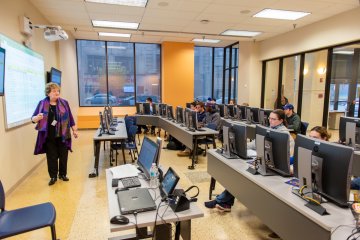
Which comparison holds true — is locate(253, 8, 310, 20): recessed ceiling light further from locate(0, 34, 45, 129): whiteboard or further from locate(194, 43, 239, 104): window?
locate(0, 34, 45, 129): whiteboard

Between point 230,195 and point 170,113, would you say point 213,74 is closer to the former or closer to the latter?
point 170,113

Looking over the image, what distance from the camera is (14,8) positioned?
3822 mm

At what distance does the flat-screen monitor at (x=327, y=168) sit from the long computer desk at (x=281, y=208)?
105mm

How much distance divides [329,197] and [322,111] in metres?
5.59

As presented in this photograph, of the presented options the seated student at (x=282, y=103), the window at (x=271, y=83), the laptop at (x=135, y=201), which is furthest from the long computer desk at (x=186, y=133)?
the window at (x=271, y=83)

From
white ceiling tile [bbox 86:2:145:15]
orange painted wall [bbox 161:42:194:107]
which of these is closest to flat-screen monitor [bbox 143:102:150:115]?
orange painted wall [bbox 161:42:194:107]

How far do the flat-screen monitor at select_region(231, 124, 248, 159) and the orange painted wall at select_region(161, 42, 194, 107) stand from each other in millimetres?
7008

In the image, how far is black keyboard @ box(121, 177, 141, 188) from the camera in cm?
199

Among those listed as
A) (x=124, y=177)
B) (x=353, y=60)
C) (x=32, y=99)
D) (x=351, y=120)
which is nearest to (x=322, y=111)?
(x=353, y=60)

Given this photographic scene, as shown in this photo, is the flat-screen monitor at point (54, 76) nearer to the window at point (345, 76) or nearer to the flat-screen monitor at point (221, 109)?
the flat-screen monitor at point (221, 109)

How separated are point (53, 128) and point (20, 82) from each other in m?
0.98

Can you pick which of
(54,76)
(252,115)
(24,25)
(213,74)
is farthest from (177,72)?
(24,25)

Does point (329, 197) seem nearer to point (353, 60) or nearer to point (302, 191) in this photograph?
point (302, 191)

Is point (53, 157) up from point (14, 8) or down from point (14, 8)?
down
